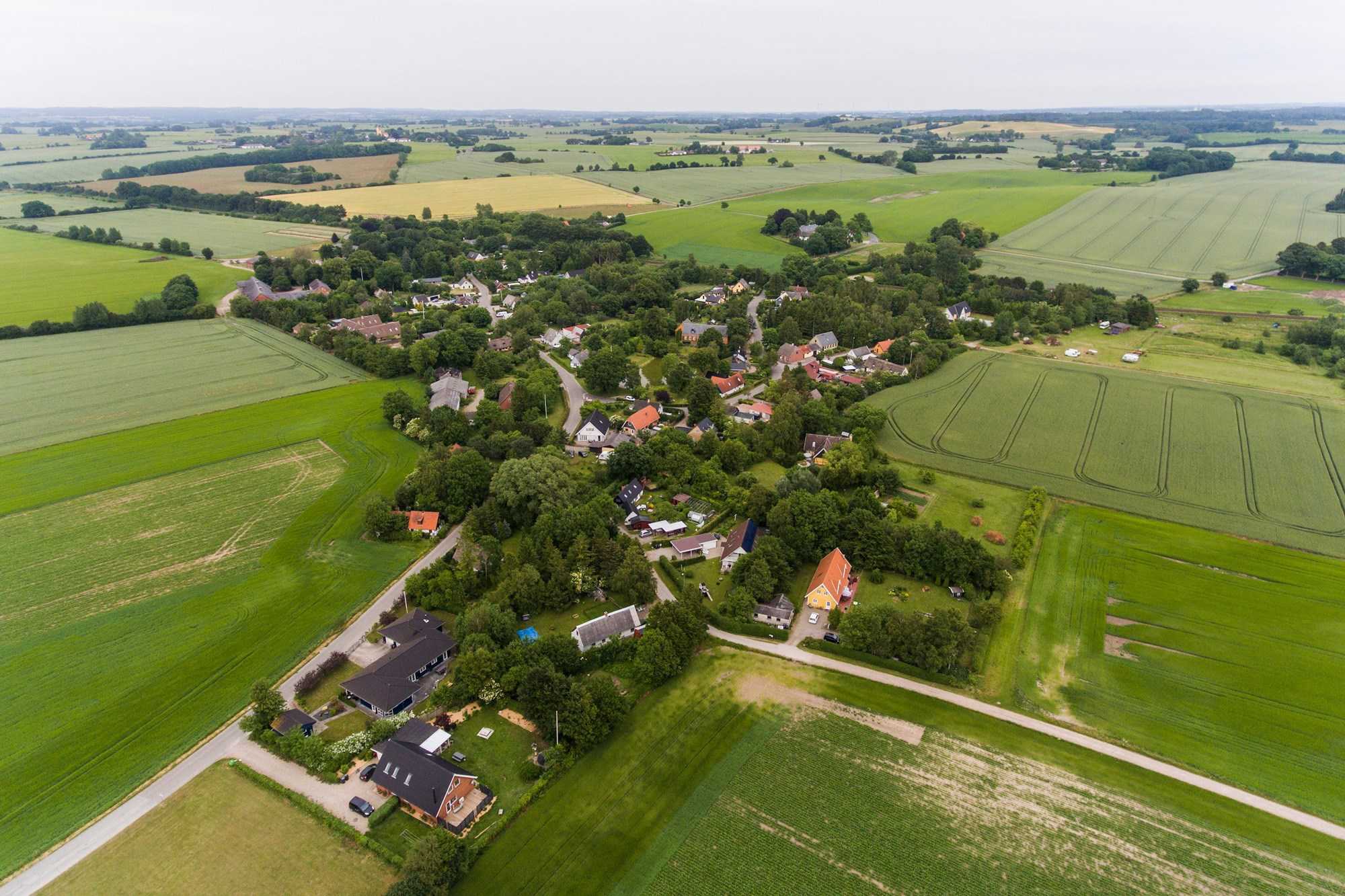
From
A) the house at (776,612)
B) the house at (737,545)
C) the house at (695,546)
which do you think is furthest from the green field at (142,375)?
the house at (776,612)

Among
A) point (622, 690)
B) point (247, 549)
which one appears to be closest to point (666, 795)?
point (622, 690)

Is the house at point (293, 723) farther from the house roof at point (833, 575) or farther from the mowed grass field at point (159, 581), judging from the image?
the house roof at point (833, 575)

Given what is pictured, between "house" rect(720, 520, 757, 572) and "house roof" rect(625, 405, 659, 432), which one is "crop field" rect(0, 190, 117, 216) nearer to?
"house roof" rect(625, 405, 659, 432)

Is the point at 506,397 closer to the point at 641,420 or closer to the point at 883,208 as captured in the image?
the point at 641,420

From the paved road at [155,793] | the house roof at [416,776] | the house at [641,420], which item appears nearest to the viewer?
the paved road at [155,793]

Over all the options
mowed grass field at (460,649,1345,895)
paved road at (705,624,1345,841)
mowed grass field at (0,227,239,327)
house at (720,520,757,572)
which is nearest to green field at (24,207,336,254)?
mowed grass field at (0,227,239,327)

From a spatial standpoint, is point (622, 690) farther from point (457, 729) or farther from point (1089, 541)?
point (1089, 541)
